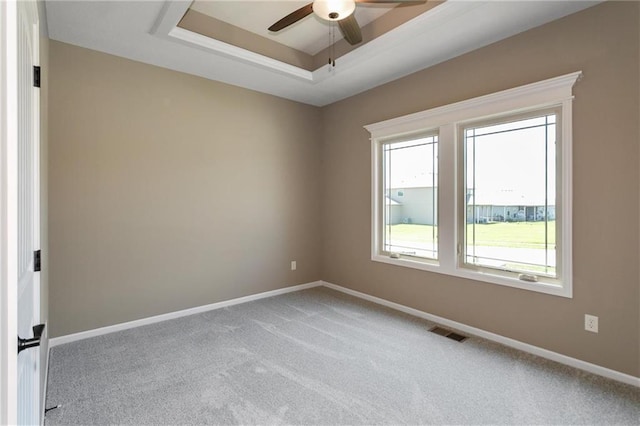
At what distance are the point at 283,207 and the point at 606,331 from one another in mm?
3512

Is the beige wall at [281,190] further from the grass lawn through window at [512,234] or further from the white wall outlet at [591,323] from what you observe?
the grass lawn through window at [512,234]

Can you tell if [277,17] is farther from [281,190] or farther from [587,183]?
[587,183]

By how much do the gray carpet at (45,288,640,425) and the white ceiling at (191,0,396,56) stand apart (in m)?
2.91

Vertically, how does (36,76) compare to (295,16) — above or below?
below

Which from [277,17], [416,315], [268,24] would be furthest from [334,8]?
[416,315]

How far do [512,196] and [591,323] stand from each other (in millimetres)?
1153

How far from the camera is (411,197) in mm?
3867

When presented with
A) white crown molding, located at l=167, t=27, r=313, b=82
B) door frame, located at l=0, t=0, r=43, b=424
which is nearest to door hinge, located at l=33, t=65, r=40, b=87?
door frame, located at l=0, t=0, r=43, b=424

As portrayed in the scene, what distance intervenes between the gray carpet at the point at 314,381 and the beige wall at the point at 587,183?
272mm

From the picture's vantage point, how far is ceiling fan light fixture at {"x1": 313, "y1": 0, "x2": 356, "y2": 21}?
6.88 feet

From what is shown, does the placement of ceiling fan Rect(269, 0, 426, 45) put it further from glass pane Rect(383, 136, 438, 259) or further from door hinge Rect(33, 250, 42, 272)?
door hinge Rect(33, 250, 42, 272)

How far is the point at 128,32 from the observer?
9.27 ft

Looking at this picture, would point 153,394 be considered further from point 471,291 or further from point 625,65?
point 625,65

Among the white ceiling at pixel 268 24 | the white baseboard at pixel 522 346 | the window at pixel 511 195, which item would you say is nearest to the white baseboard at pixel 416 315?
the white baseboard at pixel 522 346
